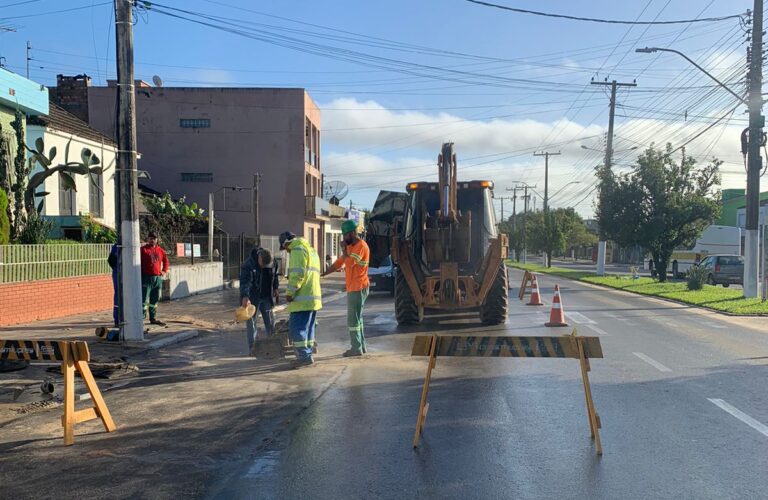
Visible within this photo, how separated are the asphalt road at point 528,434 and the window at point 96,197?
1583 cm

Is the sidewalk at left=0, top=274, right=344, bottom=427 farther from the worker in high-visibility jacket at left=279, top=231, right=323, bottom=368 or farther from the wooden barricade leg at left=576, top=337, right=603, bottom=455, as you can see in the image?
the wooden barricade leg at left=576, top=337, right=603, bottom=455

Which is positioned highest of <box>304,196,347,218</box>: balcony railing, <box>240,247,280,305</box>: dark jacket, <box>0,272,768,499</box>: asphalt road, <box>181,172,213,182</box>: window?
<box>181,172,213,182</box>: window

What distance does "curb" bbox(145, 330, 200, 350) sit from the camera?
10.3m

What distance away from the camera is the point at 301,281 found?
28.0 feet

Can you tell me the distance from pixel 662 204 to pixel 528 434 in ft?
85.1

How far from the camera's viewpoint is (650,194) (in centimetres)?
2916

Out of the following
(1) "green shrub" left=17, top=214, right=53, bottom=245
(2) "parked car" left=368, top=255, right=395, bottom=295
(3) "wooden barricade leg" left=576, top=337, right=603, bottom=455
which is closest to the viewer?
(3) "wooden barricade leg" left=576, top=337, right=603, bottom=455

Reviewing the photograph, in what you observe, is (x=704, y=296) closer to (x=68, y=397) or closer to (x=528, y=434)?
(x=528, y=434)

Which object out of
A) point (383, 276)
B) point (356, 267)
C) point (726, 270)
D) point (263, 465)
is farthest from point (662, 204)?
point (263, 465)

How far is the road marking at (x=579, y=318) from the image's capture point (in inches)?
545

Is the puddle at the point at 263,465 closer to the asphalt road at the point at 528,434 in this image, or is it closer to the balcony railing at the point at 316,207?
the asphalt road at the point at 528,434

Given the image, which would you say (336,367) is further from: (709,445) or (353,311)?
(709,445)

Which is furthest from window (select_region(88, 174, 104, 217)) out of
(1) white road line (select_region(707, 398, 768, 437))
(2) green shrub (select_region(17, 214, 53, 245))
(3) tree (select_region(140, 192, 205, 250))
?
(1) white road line (select_region(707, 398, 768, 437))

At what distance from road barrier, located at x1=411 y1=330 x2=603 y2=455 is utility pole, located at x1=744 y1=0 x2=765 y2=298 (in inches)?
633
